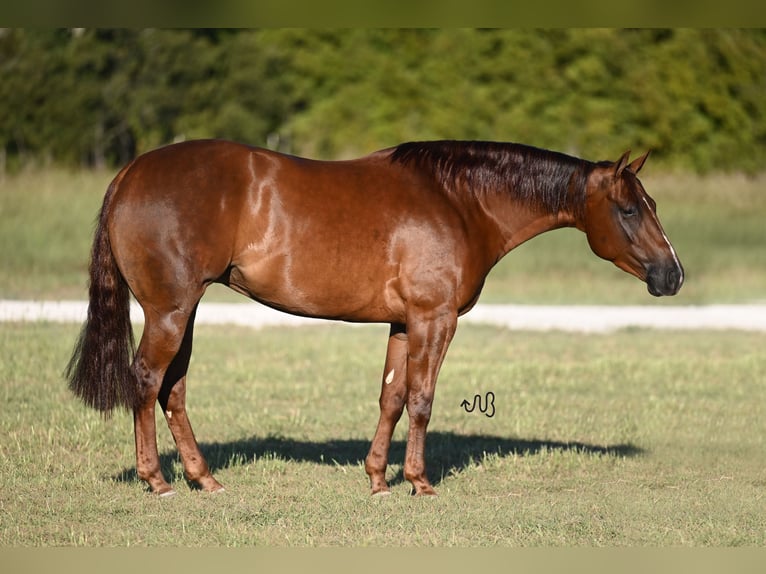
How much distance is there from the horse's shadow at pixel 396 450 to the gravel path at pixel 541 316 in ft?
21.2

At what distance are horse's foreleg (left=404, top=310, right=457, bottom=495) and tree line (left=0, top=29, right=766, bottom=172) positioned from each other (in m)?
21.1

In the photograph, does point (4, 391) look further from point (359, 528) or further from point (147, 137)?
point (147, 137)

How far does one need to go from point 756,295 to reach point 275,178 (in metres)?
13.6

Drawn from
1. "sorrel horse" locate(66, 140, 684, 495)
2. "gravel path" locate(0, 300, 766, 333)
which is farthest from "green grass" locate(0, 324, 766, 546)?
"gravel path" locate(0, 300, 766, 333)

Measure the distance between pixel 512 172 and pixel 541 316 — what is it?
29.0 ft

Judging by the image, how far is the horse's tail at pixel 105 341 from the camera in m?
7.63

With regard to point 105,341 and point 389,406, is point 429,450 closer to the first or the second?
point 389,406

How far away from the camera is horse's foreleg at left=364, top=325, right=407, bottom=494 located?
795 cm

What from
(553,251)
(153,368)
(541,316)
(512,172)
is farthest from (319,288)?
(553,251)

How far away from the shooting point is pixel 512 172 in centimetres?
807

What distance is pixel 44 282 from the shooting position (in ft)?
61.4

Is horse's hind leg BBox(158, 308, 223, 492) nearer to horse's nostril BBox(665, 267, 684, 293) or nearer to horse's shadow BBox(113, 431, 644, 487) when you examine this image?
horse's shadow BBox(113, 431, 644, 487)

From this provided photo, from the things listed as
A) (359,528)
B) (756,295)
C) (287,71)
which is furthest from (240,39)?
(359,528)

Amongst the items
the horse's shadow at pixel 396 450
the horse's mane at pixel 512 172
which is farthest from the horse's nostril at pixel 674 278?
the horse's shadow at pixel 396 450
